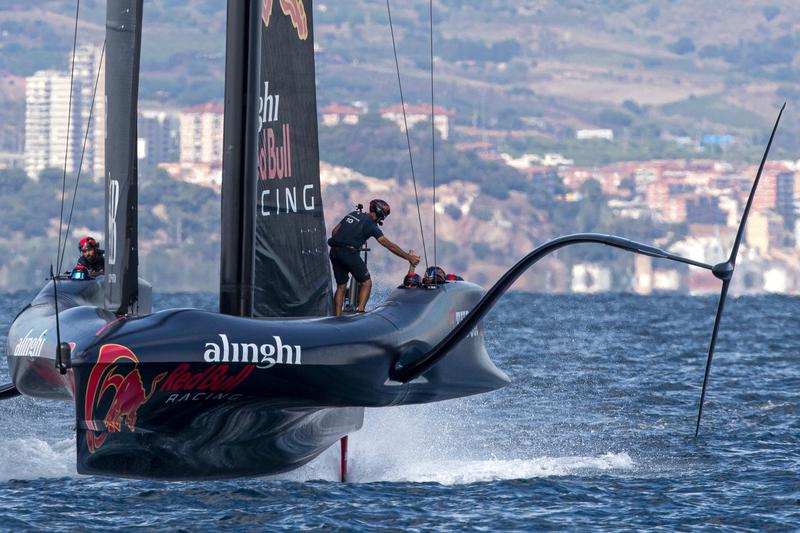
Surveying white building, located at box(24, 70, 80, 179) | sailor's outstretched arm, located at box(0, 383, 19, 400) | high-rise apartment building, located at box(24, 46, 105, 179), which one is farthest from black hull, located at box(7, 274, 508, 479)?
white building, located at box(24, 70, 80, 179)

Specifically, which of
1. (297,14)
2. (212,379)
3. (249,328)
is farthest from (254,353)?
(297,14)

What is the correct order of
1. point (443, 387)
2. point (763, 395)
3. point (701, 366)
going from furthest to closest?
1. point (701, 366)
2. point (763, 395)
3. point (443, 387)

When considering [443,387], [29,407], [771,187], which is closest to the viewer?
[443,387]

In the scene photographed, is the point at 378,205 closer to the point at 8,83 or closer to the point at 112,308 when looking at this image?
the point at 112,308

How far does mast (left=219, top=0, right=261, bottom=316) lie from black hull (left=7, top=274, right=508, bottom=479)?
3.35 feet

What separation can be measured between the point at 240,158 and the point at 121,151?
2.98 feet

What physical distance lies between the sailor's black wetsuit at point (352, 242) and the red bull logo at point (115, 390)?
3.18m

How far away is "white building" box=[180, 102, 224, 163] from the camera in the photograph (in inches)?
6294

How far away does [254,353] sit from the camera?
38.4 ft

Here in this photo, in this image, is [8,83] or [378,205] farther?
[8,83]

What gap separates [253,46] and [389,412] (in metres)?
4.76

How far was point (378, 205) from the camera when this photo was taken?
14.2m

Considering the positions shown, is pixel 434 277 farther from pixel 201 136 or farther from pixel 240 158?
pixel 201 136

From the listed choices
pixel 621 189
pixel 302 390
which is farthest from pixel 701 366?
pixel 621 189
